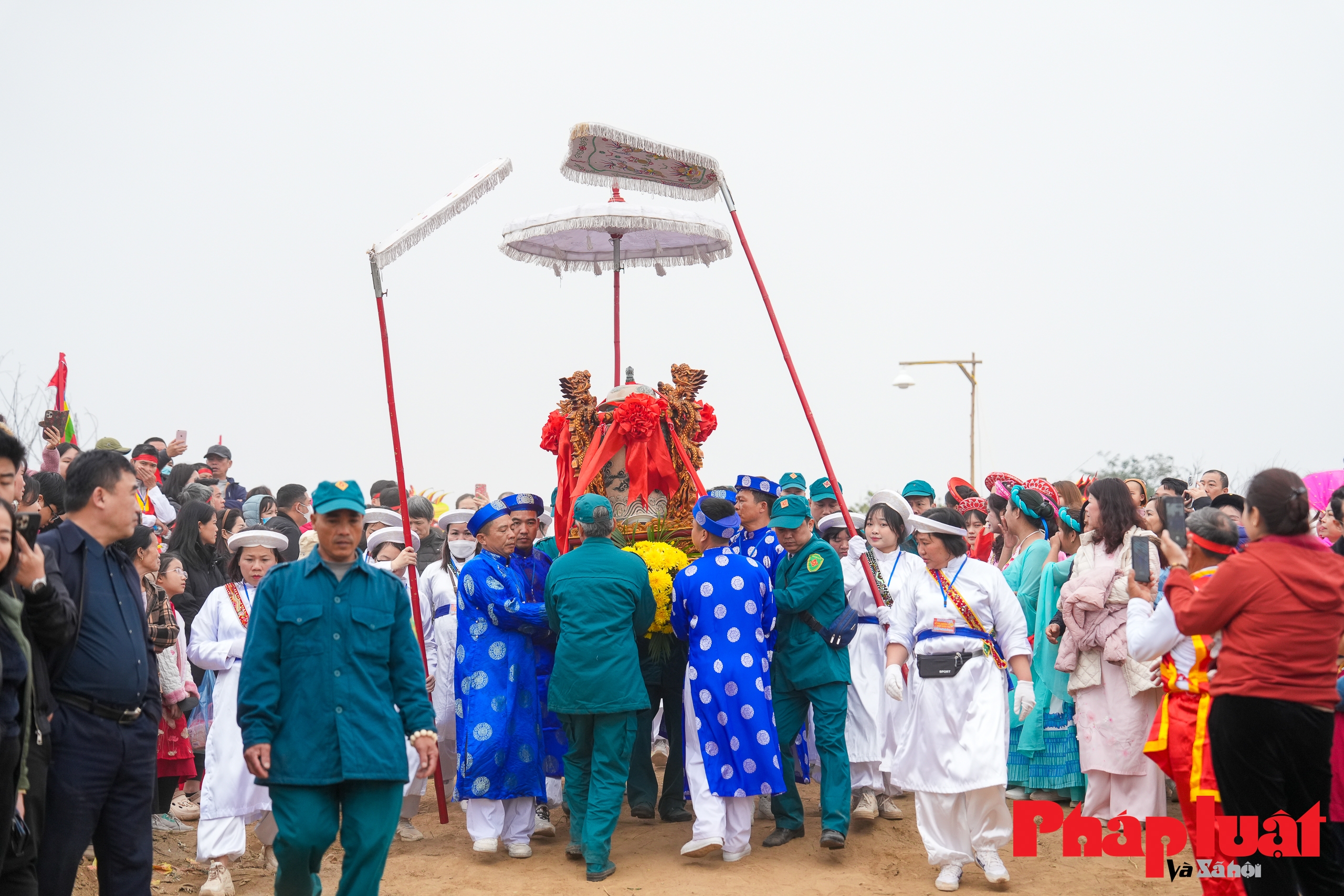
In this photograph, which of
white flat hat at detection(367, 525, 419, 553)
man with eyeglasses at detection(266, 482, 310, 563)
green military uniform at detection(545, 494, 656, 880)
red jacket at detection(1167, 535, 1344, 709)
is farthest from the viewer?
man with eyeglasses at detection(266, 482, 310, 563)

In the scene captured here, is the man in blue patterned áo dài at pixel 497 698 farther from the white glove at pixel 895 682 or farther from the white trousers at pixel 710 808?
the white glove at pixel 895 682

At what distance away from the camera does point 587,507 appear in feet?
20.4

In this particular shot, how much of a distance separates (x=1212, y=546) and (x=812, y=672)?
2420 mm

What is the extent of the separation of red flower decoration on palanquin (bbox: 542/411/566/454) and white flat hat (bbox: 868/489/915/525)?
80.1 inches

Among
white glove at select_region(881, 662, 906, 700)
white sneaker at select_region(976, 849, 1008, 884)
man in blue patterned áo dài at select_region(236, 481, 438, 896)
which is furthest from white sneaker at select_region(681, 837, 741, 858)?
man in blue patterned áo dài at select_region(236, 481, 438, 896)

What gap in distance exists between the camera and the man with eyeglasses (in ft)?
26.3

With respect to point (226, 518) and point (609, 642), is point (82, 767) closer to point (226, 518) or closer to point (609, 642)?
point (609, 642)

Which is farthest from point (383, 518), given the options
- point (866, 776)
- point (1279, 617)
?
point (1279, 617)

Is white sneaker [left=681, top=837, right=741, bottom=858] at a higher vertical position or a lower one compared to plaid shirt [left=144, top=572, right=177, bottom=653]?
lower

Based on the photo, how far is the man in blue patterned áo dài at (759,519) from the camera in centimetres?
682

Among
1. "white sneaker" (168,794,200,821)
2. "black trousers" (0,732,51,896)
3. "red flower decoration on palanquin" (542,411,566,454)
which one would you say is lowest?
"white sneaker" (168,794,200,821)

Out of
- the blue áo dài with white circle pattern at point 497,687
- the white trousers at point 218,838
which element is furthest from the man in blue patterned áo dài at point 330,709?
the blue áo dài with white circle pattern at point 497,687

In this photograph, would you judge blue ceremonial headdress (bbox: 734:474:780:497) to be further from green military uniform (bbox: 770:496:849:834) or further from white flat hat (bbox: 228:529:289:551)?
white flat hat (bbox: 228:529:289:551)

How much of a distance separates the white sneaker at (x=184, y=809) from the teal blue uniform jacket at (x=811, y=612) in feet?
12.3
